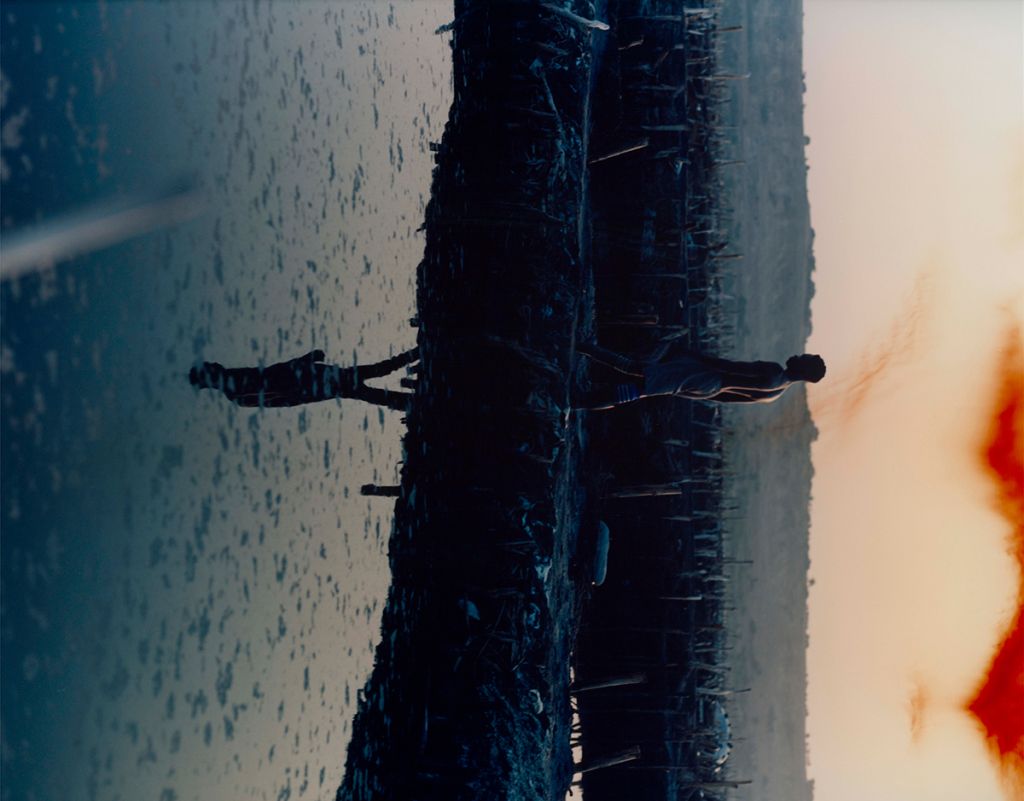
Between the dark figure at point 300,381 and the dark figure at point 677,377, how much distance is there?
81cm

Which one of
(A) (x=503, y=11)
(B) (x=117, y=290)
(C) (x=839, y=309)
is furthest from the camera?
(C) (x=839, y=309)

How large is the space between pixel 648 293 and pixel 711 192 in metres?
1.15

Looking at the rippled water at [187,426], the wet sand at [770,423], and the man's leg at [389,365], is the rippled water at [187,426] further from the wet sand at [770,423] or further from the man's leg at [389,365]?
the wet sand at [770,423]

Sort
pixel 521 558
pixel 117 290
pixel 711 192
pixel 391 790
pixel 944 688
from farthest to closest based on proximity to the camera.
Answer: pixel 944 688
pixel 711 192
pixel 521 558
pixel 391 790
pixel 117 290

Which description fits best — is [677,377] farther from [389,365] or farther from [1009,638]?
[1009,638]

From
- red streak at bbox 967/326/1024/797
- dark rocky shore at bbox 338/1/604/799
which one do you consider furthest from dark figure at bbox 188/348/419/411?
red streak at bbox 967/326/1024/797

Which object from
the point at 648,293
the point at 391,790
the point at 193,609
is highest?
the point at 648,293

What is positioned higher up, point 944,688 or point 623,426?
point 623,426

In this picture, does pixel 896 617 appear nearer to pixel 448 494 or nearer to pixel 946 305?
pixel 946 305

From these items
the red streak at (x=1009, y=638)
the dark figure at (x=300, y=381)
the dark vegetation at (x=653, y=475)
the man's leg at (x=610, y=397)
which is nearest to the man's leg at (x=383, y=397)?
the dark figure at (x=300, y=381)

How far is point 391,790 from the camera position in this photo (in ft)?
11.0

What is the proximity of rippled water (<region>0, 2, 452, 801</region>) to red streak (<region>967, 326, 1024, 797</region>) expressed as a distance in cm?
519

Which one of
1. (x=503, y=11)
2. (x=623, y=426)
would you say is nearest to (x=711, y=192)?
(x=623, y=426)

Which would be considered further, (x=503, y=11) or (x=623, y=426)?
(x=623, y=426)
